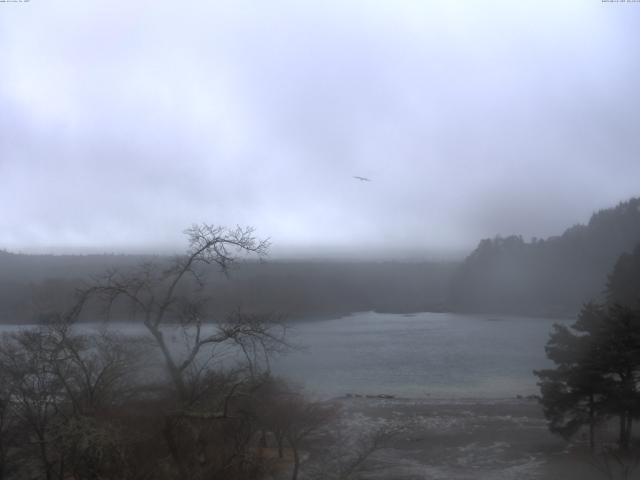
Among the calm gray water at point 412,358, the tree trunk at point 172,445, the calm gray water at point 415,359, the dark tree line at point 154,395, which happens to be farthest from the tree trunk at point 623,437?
the tree trunk at point 172,445

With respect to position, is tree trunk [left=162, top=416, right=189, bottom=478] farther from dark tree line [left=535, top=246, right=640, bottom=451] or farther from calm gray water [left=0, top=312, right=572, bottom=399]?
dark tree line [left=535, top=246, right=640, bottom=451]

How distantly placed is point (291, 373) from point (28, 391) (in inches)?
380

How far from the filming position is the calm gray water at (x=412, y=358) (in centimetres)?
1630

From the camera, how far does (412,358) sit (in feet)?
67.4

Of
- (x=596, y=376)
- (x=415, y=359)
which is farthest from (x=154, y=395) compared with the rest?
(x=415, y=359)

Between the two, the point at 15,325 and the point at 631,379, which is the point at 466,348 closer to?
the point at 631,379

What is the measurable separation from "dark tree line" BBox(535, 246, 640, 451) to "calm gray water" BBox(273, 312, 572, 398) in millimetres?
4757

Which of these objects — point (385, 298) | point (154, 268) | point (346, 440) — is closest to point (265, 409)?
point (154, 268)

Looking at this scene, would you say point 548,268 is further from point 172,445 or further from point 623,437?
point 172,445

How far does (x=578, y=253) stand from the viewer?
109 feet

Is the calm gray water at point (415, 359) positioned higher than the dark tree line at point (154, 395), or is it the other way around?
the dark tree line at point (154, 395)

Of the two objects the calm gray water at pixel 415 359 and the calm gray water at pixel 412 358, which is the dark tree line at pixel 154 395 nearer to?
the calm gray water at pixel 412 358

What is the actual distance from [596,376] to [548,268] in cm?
2582

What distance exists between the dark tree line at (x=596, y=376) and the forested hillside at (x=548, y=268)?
746 inches
